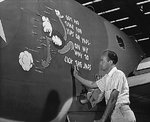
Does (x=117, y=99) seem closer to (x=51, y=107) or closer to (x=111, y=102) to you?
(x=111, y=102)

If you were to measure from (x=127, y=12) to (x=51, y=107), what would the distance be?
711 centimetres

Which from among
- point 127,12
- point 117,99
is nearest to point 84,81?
point 117,99

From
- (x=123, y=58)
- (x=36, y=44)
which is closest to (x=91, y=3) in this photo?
(x=123, y=58)

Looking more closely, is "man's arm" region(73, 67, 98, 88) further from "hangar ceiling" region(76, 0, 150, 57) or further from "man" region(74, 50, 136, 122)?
"hangar ceiling" region(76, 0, 150, 57)

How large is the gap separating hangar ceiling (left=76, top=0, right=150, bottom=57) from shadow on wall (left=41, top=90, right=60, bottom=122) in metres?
5.72

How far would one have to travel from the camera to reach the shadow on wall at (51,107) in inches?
214

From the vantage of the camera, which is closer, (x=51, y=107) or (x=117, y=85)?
(x=117, y=85)

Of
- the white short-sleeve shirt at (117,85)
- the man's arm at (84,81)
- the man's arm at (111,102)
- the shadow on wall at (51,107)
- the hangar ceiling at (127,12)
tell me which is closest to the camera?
the man's arm at (111,102)

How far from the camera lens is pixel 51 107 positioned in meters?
5.55

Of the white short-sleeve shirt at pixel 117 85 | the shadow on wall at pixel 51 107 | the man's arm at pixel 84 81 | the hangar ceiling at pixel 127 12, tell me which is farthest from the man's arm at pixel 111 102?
the hangar ceiling at pixel 127 12

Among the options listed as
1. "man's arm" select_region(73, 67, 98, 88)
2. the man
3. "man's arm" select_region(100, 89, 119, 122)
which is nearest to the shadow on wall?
"man's arm" select_region(73, 67, 98, 88)

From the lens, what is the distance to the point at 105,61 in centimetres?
551

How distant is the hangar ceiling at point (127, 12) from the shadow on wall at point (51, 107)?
5717 mm

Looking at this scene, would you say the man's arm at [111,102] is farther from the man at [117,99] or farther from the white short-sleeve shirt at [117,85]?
the white short-sleeve shirt at [117,85]
